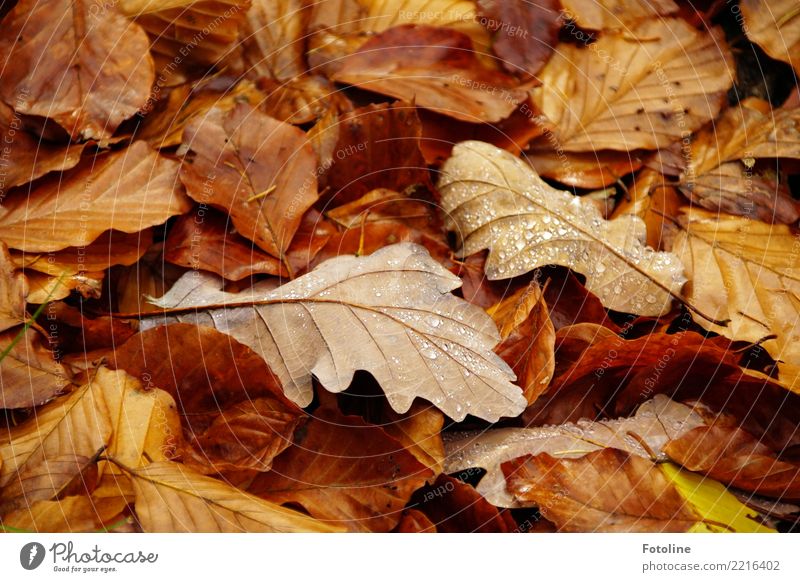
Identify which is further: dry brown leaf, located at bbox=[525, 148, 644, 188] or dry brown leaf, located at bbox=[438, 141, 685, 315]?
dry brown leaf, located at bbox=[525, 148, 644, 188]

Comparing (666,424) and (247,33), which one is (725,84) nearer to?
(666,424)

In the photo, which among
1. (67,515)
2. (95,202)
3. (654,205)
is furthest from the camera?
(654,205)

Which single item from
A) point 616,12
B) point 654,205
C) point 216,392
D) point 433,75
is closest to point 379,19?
point 433,75

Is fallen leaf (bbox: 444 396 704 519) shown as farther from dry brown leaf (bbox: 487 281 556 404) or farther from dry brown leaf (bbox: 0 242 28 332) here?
dry brown leaf (bbox: 0 242 28 332)

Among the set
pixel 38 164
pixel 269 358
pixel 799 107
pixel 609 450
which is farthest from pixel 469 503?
pixel 799 107

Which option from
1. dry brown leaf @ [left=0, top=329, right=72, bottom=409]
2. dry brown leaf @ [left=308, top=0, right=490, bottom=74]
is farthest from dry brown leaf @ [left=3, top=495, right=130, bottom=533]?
dry brown leaf @ [left=308, top=0, right=490, bottom=74]

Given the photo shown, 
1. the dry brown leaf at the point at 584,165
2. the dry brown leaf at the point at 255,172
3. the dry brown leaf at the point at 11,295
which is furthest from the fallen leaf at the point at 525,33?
the dry brown leaf at the point at 11,295

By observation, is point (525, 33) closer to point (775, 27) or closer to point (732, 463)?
point (775, 27)
